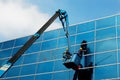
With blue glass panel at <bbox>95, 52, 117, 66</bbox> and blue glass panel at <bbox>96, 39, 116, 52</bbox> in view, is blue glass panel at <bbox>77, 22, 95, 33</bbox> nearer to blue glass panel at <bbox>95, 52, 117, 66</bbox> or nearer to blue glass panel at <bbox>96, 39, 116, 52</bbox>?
blue glass panel at <bbox>96, 39, 116, 52</bbox>

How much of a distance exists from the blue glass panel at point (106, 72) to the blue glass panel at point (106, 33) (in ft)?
12.5

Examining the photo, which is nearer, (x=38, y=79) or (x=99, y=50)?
(x=99, y=50)

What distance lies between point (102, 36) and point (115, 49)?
270 centimetres

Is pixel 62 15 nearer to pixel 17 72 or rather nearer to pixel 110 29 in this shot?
pixel 110 29

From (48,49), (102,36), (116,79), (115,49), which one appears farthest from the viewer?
(48,49)

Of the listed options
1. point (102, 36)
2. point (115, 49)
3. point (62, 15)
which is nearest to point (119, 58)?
point (115, 49)

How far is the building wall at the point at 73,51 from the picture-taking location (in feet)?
101

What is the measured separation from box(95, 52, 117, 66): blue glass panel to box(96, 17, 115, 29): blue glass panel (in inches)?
149

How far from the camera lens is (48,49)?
37.0 m

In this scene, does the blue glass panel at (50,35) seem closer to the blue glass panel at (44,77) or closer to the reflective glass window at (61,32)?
the reflective glass window at (61,32)

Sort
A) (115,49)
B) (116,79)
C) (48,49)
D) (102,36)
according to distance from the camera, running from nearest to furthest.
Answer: (116,79), (115,49), (102,36), (48,49)

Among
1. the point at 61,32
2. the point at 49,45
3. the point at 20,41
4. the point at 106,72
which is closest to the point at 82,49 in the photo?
the point at 106,72

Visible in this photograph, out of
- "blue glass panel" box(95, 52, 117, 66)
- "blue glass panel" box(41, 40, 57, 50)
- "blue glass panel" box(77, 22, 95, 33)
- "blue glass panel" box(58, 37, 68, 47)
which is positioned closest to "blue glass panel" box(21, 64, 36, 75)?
"blue glass panel" box(41, 40, 57, 50)

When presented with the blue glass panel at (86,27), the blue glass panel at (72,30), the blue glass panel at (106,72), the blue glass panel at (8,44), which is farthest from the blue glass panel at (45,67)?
the blue glass panel at (8,44)
